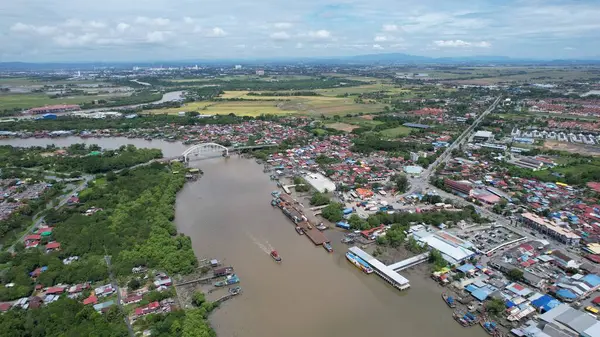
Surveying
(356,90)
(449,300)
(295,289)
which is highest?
(356,90)

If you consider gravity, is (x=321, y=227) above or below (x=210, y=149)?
below

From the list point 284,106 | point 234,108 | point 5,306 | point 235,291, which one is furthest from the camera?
point 284,106

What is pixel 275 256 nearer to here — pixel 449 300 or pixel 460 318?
pixel 449 300

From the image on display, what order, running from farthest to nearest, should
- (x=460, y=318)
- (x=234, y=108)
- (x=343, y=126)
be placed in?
(x=234, y=108)
(x=343, y=126)
(x=460, y=318)

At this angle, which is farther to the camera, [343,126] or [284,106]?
[284,106]

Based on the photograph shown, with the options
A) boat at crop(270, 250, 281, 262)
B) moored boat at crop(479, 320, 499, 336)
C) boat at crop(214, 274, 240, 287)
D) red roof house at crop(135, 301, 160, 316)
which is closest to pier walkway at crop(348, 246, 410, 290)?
moored boat at crop(479, 320, 499, 336)

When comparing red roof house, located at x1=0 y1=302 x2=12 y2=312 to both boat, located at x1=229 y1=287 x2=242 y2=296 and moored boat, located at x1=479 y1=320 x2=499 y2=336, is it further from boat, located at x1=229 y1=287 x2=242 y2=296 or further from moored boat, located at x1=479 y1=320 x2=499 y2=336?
moored boat, located at x1=479 y1=320 x2=499 y2=336

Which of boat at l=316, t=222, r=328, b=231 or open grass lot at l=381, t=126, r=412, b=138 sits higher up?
open grass lot at l=381, t=126, r=412, b=138

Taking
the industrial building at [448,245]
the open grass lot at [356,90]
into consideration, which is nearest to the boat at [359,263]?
the industrial building at [448,245]

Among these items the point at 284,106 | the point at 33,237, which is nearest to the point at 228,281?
the point at 33,237
